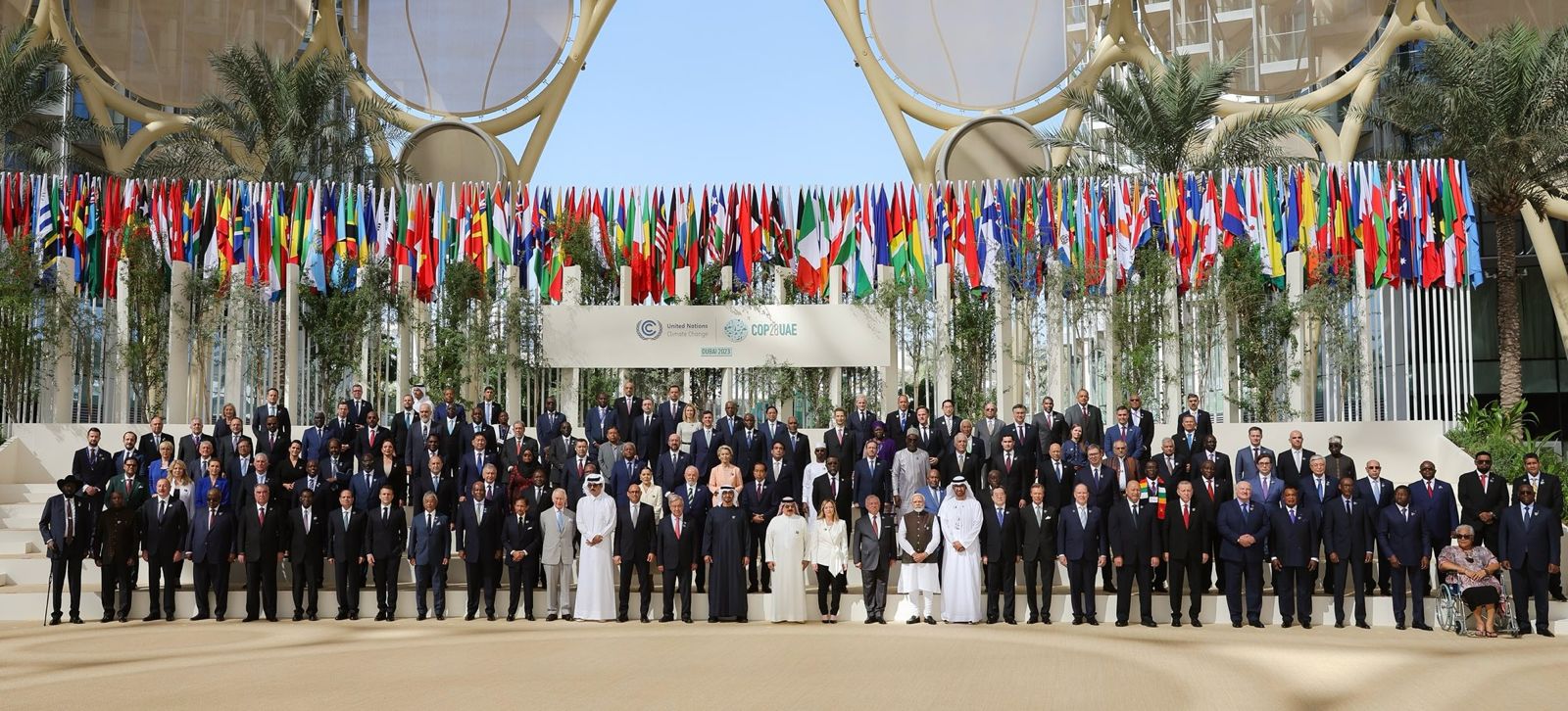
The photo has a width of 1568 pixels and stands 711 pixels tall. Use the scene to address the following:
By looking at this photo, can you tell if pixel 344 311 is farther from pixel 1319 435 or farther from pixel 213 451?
pixel 1319 435

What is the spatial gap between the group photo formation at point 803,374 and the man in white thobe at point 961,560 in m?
0.06

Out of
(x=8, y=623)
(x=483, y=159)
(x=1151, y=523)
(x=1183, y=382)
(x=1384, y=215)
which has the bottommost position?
(x=8, y=623)

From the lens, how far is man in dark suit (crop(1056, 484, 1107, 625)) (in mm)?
12875

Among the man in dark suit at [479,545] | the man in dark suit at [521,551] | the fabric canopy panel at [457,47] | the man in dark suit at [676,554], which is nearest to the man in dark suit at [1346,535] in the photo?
the man in dark suit at [676,554]

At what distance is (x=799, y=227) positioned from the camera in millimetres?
21031

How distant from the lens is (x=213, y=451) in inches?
575

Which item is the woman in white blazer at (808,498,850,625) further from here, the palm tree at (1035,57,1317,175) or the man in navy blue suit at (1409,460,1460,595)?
the palm tree at (1035,57,1317,175)

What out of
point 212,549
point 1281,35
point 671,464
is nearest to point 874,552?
point 671,464

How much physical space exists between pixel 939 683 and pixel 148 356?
14238 mm

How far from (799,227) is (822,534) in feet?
27.9

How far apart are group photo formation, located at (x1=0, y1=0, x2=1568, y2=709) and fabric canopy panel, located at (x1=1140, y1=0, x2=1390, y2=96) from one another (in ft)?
0.26

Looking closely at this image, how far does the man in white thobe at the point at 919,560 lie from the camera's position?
1310 centimetres

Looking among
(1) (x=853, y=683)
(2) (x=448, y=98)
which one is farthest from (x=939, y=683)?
(2) (x=448, y=98)

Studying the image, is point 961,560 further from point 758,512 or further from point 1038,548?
point 758,512
